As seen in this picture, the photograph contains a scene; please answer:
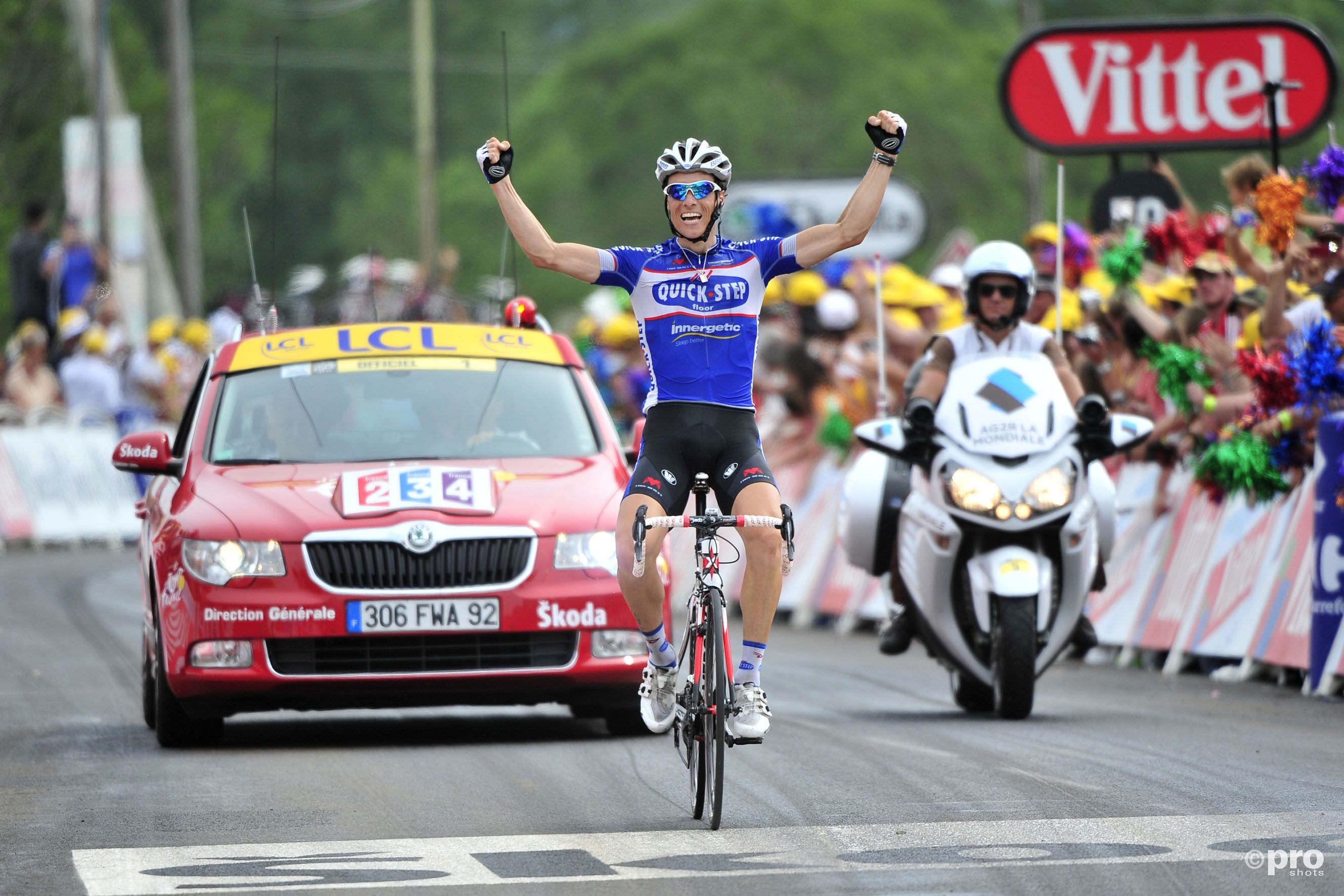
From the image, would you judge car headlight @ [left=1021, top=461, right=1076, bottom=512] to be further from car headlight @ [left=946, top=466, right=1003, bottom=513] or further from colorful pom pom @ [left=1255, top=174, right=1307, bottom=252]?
colorful pom pom @ [left=1255, top=174, right=1307, bottom=252]

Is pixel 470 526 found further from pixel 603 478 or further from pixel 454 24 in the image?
pixel 454 24

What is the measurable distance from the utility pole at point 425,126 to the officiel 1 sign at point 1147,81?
29263 mm

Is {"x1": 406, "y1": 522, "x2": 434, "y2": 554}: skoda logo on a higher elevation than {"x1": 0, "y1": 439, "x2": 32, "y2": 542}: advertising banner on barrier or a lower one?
higher

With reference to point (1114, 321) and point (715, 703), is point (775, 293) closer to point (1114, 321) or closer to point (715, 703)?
point (1114, 321)

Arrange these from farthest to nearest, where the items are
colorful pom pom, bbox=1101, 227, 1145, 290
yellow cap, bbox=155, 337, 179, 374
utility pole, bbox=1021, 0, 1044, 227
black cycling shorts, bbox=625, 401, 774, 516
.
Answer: utility pole, bbox=1021, 0, 1044, 227 < yellow cap, bbox=155, 337, 179, 374 < colorful pom pom, bbox=1101, 227, 1145, 290 < black cycling shorts, bbox=625, 401, 774, 516

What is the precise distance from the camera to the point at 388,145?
9506 cm

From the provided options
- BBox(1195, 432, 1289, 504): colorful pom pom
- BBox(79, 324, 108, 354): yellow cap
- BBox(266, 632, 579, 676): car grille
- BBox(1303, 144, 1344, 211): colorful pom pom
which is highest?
BBox(1303, 144, 1344, 211): colorful pom pom

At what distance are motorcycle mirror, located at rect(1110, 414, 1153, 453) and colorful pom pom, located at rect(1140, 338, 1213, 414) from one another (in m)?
2.87

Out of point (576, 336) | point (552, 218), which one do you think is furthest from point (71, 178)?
point (552, 218)

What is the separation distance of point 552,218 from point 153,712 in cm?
6873

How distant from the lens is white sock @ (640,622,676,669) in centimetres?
923

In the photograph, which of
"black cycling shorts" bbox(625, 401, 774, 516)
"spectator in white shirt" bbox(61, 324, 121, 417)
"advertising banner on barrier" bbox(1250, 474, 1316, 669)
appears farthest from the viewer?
"spectator in white shirt" bbox(61, 324, 121, 417)

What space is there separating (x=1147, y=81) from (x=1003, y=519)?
11.3 m

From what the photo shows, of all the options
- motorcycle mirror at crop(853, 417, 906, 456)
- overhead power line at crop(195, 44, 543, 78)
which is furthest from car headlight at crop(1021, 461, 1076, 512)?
overhead power line at crop(195, 44, 543, 78)
